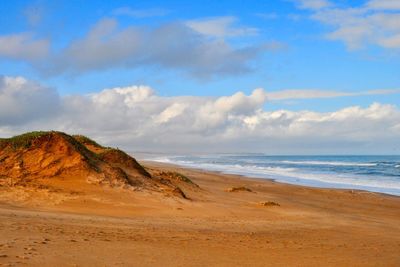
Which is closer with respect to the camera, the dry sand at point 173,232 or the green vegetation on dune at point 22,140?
the dry sand at point 173,232

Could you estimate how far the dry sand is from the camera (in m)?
8.83

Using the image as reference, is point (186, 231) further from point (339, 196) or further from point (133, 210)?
point (339, 196)

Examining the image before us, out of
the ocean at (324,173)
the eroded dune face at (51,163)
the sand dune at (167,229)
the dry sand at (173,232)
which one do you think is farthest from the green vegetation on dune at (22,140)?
the ocean at (324,173)

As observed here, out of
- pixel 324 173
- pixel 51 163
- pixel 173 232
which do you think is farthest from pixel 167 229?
pixel 324 173

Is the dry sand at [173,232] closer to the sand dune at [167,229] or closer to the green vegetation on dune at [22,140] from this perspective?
the sand dune at [167,229]

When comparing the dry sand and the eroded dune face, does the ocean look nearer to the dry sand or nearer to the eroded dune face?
the dry sand

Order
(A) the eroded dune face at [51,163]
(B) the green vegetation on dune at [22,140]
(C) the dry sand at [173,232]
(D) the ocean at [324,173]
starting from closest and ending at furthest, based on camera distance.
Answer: (C) the dry sand at [173,232]
(A) the eroded dune face at [51,163]
(B) the green vegetation on dune at [22,140]
(D) the ocean at [324,173]

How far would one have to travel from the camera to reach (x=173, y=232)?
1216 cm

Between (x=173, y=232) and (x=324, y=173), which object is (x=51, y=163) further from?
(x=324, y=173)

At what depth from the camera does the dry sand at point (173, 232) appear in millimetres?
8828

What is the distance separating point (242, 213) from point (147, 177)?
5.95 meters

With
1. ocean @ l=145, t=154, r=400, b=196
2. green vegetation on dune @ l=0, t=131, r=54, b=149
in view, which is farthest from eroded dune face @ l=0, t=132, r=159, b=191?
ocean @ l=145, t=154, r=400, b=196

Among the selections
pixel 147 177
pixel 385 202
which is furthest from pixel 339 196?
pixel 147 177

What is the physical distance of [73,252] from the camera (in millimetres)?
8523
